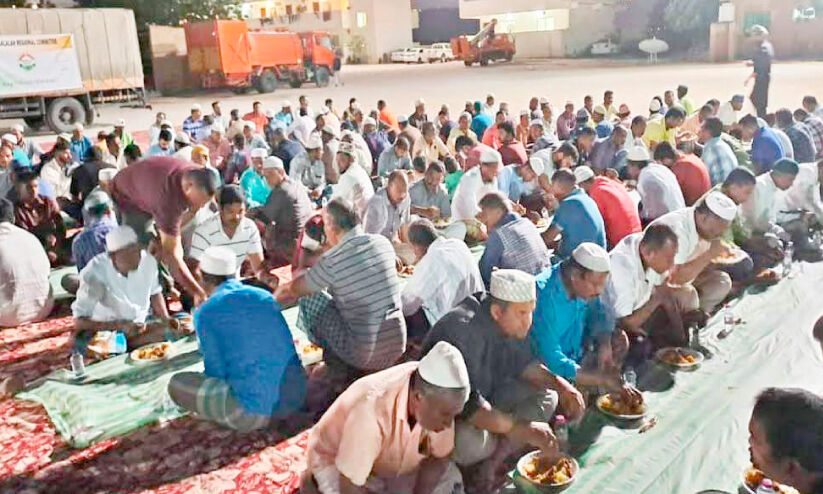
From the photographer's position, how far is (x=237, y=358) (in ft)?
11.0

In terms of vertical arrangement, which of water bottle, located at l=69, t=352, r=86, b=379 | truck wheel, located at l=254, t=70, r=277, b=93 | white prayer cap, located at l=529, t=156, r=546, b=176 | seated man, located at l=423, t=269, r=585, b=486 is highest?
truck wheel, located at l=254, t=70, r=277, b=93

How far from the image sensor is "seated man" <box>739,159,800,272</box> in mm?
5699

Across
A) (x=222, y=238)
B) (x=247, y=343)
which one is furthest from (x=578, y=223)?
(x=247, y=343)

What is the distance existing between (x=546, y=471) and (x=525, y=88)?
69.5 feet

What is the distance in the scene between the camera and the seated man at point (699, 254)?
4.45 m

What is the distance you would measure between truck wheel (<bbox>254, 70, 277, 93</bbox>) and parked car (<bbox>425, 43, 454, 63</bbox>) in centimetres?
1771

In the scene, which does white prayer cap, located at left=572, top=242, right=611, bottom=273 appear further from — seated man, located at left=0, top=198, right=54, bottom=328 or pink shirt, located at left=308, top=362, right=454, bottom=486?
seated man, located at left=0, top=198, right=54, bottom=328

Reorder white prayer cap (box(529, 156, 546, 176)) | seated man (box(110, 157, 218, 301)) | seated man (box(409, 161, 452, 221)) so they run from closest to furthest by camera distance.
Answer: seated man (box(110, 157, 218, 301)) < seated man (box(409, 161, 452, 221)) < white prayer cap (box(529, 156, 546, 176))

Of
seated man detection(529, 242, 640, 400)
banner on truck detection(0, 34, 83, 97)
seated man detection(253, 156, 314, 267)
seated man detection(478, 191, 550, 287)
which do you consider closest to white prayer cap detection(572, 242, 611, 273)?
seated man detection(529, 242, 640, 400)

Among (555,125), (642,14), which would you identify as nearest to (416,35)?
(642,14)

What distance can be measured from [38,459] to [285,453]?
1.23 m

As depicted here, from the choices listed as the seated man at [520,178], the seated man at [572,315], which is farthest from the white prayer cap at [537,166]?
the seated man at [572,315]

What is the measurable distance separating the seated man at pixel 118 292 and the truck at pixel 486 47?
3405 cm

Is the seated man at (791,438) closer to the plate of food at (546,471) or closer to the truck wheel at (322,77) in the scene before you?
the plate of food at (546,471)
